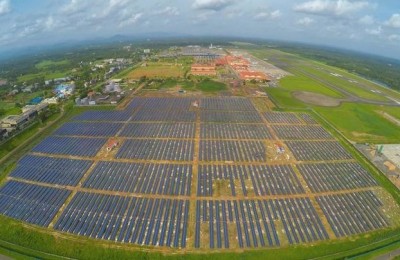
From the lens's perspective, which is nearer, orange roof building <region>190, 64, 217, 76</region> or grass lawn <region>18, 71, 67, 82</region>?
orange roof building <region>190, 64, 217, 76</region>

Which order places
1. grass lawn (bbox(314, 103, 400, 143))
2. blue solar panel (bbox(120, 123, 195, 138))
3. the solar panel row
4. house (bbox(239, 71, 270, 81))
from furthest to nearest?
1. house (bbox(239, 71, 270, 81))
2. grass lawn (bbox(314, 103, 400, 143))
3. blue solar panel (bbox(120, 123, 195, 138))
4. the solar panel row

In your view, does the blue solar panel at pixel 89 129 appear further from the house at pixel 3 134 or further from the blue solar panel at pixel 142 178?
the blue solar panel at pixel 142 178

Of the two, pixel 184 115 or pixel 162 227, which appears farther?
pixel 184 115

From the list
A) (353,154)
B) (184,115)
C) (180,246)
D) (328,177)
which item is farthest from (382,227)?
(184,115)

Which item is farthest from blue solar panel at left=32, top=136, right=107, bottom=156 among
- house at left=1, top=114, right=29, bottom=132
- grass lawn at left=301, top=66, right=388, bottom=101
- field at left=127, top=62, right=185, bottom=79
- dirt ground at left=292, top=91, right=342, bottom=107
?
grass lawn at left=301, top=66, right=388, bottom=101

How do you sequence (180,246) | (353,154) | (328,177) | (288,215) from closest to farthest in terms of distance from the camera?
(180,246) < (288,215) < (328,177) < (353,154)

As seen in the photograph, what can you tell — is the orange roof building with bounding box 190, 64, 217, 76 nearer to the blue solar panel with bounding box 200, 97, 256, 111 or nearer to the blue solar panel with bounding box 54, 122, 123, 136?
the blue solar panel with bounding box 200, 97, 256, 111

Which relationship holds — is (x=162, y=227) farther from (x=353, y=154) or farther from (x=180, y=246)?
(x=353, y=154)
